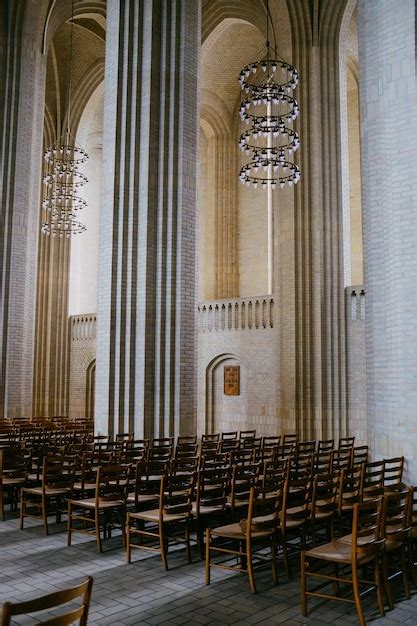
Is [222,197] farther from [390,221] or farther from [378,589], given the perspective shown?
[378,589]

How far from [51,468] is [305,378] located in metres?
11.6

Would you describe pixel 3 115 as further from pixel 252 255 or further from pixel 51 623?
pixel 51 623

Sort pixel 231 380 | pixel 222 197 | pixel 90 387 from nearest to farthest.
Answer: pixel 231 380 → pixel 90 387 → pixel 222 197

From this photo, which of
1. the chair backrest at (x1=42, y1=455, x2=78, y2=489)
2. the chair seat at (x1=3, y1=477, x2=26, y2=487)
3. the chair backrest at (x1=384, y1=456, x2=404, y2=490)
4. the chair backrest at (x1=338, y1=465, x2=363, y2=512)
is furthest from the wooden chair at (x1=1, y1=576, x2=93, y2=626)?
the chair seat at (x1=3, y1=477, x2=26, y2=487)

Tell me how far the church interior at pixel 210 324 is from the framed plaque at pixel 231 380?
6 centimetres

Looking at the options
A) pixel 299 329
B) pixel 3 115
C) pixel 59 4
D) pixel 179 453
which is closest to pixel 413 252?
pixel 179 453

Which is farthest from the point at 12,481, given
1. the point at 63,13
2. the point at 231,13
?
the point at 231,13

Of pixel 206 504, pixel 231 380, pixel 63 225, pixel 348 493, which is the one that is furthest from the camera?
pixel 63 225

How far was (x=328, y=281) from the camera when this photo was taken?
19.2 meters

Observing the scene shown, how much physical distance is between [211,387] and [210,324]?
232 centimetres

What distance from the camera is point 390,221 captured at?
10.0 meters

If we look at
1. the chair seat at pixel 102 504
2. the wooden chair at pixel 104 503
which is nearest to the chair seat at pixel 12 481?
the wooden chair at pixel 104 503

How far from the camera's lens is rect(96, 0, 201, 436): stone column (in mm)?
14391

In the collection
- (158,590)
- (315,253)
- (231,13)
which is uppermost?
(231,13)
